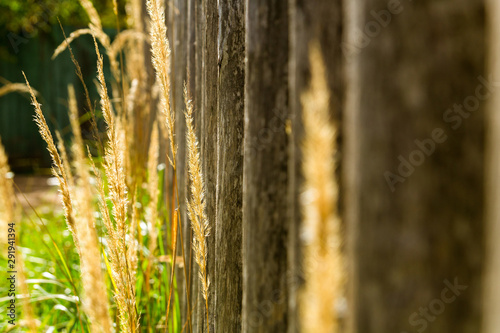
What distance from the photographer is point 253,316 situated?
0.75m

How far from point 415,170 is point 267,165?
327mm

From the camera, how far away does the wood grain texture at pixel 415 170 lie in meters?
0.43

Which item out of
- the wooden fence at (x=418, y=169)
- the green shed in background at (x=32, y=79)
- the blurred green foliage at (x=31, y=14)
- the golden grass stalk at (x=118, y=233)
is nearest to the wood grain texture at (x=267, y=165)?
the wooden fence at (x=418, y=169)

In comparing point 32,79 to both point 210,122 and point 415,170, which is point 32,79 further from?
point 415,170

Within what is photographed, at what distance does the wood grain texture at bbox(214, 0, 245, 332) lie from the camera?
3.34 ft

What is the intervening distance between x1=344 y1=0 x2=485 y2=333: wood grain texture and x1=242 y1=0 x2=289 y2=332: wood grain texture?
0.27 m

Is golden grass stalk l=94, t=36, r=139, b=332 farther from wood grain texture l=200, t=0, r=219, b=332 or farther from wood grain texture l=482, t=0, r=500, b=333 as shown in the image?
wood grain texture l=482, t=0, r=500, b=333

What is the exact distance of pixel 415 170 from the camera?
0.46 meters

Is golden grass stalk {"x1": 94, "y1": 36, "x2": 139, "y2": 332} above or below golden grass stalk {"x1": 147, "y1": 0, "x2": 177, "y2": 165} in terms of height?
below

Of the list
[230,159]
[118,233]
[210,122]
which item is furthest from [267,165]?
[210,122]

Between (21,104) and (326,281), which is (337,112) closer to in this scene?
(326,281)

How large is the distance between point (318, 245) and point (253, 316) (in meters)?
0.50

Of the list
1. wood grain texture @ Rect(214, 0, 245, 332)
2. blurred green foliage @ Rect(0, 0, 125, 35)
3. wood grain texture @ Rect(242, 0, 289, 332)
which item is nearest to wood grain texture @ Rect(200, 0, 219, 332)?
wood grain texture @ Rect(214, 0, 245, 332)

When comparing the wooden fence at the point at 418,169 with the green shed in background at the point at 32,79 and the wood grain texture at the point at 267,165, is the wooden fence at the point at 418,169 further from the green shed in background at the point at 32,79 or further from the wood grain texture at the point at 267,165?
the green shed in background at the point at 32,79
